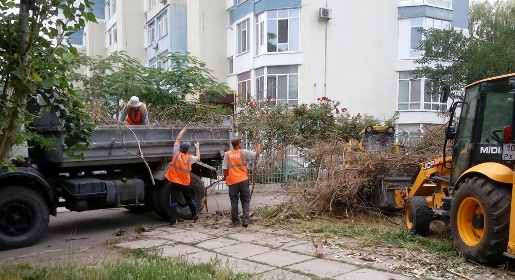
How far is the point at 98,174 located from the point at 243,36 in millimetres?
18890

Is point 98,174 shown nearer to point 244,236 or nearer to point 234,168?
point 234,168

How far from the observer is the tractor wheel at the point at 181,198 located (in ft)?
30.6

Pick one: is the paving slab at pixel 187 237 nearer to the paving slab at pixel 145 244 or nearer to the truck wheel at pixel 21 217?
the paving slab at pixel 145 244

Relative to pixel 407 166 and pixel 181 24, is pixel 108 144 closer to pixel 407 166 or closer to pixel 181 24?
pixel 407 166

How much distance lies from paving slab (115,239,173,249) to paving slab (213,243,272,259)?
991mm

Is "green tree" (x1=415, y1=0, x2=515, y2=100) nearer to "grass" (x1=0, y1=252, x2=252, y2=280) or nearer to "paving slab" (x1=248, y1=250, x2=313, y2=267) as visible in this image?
"paving slab" (x1=248, y1=250, x2=313, y2=267)

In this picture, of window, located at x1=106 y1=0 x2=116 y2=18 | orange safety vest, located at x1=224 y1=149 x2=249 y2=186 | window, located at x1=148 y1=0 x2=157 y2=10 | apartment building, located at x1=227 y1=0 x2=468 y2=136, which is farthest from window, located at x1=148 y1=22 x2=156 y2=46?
orange safety vest, located at x1=224 y1=149 x2=249 y2=186

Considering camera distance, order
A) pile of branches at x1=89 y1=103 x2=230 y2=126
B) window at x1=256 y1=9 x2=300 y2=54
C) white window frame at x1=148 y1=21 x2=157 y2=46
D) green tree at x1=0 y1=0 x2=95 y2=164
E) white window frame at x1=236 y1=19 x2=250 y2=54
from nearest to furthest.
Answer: green tree at x1=0 y1=0 x2=95 y2=164 → pile of branches at x1=89 y1=103 x2=230 y2=126 → window at x1=256 y1=9 x2=300 y2=54 → white window frame at x1=236 y1=19 x2=250 y2=54 → white window frame at x1=148 y1=21 x2=157 y2=46

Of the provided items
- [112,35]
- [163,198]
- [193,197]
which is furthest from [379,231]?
[112,35]

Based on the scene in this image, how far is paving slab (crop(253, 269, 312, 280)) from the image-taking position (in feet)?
17.8

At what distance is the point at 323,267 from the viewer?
6004 millimetres

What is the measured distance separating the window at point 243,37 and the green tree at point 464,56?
Answer: 975cm

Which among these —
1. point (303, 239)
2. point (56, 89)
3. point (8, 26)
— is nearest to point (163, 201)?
point (303, 239)

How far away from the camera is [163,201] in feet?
30.6
